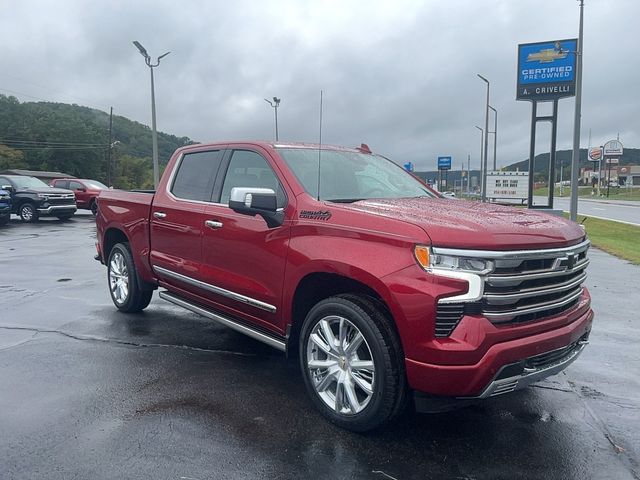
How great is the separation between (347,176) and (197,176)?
5.29 feet

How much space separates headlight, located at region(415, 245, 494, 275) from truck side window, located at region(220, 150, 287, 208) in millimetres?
1476

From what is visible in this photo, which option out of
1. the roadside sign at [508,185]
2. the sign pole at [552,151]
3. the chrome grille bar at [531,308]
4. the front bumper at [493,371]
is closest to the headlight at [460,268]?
the chrome grille bar at [531,308]

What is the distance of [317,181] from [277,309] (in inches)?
41.4

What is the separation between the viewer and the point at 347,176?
4.56 meters

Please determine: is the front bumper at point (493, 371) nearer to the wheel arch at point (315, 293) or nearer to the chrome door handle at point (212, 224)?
the wheel arch at point (315, 293)

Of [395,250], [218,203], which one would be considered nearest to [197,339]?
[218,203]

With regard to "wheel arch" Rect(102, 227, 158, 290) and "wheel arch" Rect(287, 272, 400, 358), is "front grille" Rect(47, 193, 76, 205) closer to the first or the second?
"wheel arch" Rect(102, 227, 158, 290)

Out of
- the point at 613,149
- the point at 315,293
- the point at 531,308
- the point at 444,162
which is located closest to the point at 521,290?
the point at 531,308

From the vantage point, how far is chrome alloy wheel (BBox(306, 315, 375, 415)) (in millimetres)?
3410

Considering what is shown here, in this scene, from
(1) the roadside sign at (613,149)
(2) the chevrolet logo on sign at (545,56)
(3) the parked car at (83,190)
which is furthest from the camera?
(1) the roadside sign at (613,149)

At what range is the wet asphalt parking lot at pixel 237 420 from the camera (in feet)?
10.1

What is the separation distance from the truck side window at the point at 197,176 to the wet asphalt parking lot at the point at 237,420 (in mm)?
1484

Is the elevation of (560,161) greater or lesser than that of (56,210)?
greater

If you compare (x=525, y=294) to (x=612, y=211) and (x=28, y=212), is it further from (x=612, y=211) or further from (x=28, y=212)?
(x=612, y=211)
